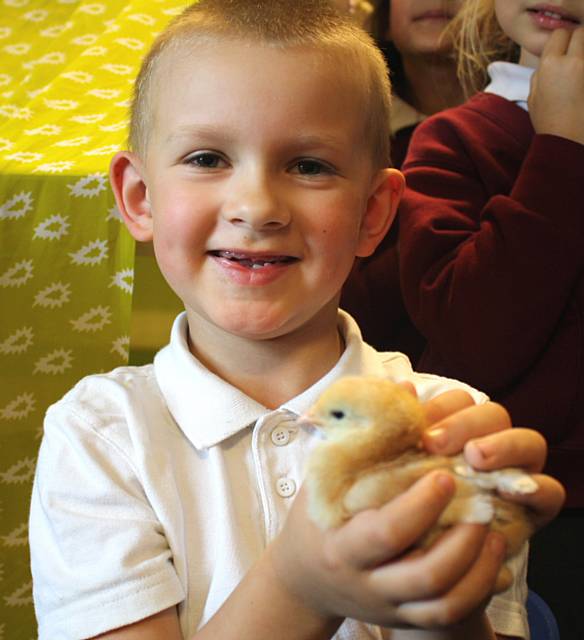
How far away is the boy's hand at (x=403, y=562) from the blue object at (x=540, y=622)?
40 centimetres

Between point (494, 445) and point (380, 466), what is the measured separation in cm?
8

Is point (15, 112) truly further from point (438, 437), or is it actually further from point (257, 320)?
point (438, 437)

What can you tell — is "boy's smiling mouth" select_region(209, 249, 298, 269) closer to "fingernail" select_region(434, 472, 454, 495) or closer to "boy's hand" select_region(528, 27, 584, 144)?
"fingernail" select_region(434, 472, 454, 495)

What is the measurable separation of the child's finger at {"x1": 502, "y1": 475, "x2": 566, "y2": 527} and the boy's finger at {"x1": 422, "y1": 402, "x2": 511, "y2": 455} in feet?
0.16

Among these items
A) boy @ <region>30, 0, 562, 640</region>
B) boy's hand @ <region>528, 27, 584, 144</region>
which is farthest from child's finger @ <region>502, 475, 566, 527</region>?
boy's hand @ <region>528, 27, 584, 144</region>

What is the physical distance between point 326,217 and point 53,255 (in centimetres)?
57

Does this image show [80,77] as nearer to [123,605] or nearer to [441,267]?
[441,267]

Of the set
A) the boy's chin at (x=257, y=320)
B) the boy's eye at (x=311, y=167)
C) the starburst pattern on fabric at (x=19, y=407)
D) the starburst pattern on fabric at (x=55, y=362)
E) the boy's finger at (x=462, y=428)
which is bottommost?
the starburst pattern on fabric at (x=19, y=407)

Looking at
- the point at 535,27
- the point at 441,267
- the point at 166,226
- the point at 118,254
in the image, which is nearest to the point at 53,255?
the point at 118,254

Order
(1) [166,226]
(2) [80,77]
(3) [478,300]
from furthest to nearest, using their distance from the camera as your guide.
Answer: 1. (2) [80,77]
2. (3) [478,300]
3. (1) [166,226]

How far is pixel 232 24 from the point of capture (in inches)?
37.7

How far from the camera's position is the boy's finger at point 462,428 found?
0.65m

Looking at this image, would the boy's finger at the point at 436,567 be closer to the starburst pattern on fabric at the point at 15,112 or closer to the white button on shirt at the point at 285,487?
the white button on shirt at the point at 285,487

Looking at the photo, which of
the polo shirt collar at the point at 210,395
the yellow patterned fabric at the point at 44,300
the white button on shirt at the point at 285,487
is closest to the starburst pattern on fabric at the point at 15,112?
the yellow patterned fabric at the point at 44,300
